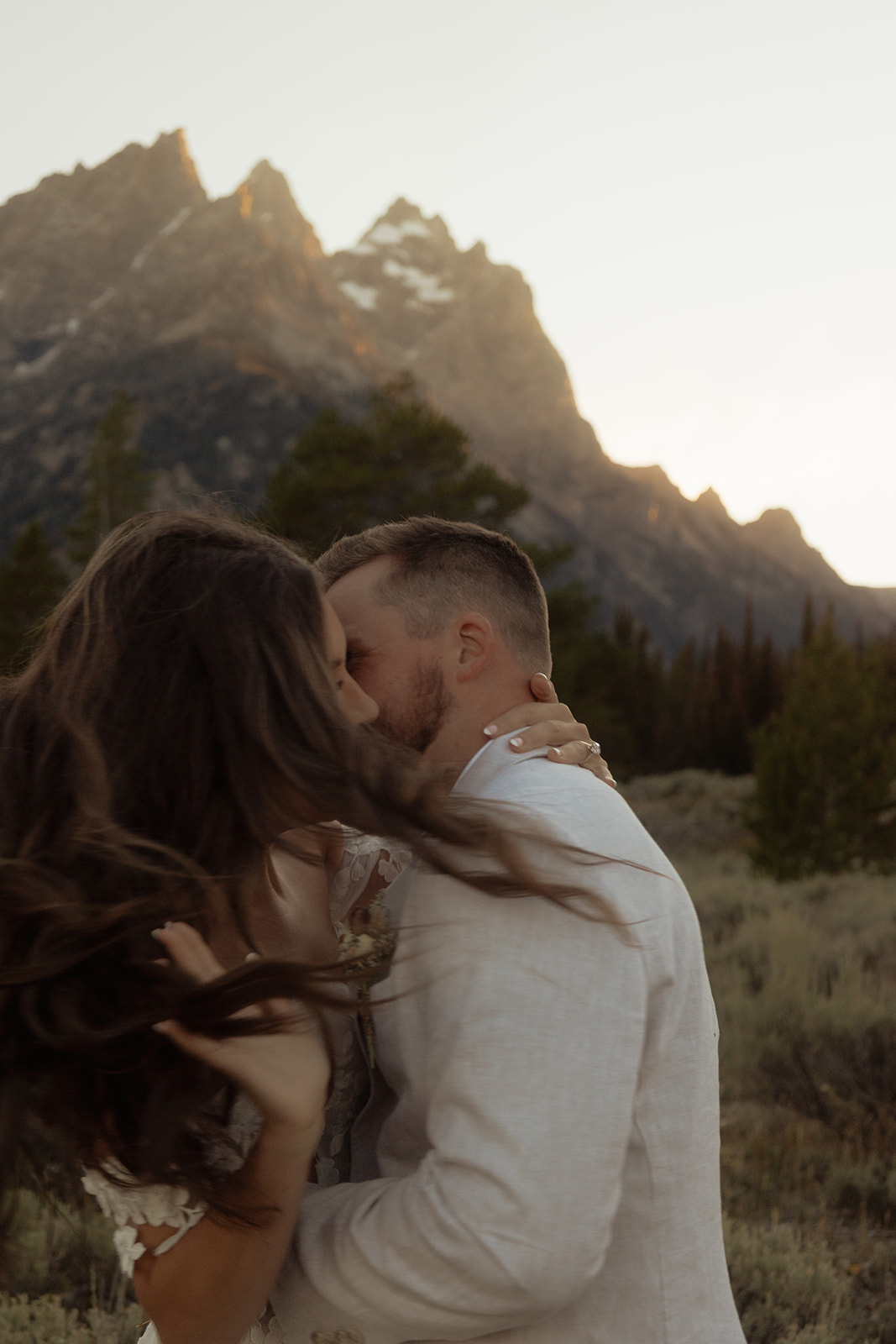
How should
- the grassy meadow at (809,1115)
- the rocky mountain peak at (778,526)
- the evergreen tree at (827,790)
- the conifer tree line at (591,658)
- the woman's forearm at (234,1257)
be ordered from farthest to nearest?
the rocky mountain peak at (778,526) < the conifer tree line at (591,658) < the evergreen tree at (827,790) < the grassy meadow at (809,1115) < the woman's forearm at (234,1257)

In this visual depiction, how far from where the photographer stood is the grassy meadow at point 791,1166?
146 inches

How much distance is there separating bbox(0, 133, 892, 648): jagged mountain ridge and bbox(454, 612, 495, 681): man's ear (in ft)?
278

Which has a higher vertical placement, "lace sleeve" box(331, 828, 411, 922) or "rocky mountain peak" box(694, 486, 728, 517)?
"rocky mountain peak" box(694, 486, 728, 517)

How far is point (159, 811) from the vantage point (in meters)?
1.54

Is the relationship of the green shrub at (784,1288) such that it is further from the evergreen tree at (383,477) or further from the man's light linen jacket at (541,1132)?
the evergreen tree at (383,477)

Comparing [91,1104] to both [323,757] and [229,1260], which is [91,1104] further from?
[323,757]

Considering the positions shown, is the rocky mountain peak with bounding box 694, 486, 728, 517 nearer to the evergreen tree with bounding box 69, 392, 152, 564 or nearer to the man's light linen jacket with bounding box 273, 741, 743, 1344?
the evergreen tree with bounding box 69, 392, 152, 564

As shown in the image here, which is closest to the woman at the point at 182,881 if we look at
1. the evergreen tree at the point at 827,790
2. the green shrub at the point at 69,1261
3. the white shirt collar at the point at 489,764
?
the white shirt collar at the point at 489,764

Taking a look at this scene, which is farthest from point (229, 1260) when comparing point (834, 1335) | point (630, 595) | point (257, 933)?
point (630, 595)

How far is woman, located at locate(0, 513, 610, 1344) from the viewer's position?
1.40 m

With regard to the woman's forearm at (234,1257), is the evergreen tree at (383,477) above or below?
above

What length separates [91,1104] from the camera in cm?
143

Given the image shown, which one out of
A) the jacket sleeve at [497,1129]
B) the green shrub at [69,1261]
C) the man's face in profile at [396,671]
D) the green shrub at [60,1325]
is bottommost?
the green shrub at [69,1261]

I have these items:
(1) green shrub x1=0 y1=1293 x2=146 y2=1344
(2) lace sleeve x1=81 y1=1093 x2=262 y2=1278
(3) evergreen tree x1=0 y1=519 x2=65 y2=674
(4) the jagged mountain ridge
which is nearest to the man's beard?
(2) lace sleeve x1=81 y1=1093 x2=262 y2=1278
